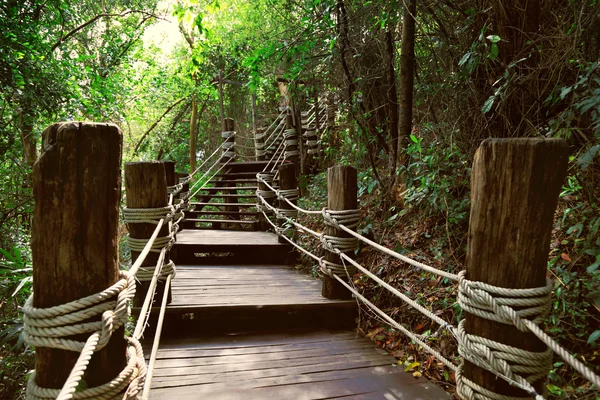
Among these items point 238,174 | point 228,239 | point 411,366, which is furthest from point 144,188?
point 238,174

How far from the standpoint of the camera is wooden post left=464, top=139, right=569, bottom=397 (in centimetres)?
97

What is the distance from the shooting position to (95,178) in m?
0.97

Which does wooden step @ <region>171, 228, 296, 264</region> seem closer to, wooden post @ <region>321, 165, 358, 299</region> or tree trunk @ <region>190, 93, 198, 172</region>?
wooden post @ <region>321, 165, 358, 299</region>

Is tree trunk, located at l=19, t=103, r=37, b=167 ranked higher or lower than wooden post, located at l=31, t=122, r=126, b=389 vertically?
higher

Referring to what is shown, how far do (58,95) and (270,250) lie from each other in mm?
3828

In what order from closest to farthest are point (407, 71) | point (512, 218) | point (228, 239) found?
point (512, 218), point (407, 71), point (228, 239)

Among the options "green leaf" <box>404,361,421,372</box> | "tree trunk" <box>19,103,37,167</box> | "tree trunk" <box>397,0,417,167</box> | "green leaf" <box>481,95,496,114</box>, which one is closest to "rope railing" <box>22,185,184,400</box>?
"green leaf" <box>404,361,421,372</box>

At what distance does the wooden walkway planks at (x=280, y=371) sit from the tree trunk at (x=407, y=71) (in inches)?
85.5

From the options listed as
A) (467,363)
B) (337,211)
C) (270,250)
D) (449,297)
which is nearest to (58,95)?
(270,250)

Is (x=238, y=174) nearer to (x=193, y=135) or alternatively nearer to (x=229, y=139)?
(x=229, y=139)

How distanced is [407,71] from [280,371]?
2.96 m

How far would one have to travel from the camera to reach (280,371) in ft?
6.59

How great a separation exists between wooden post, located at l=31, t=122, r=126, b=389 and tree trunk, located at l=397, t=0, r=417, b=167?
3141 mm

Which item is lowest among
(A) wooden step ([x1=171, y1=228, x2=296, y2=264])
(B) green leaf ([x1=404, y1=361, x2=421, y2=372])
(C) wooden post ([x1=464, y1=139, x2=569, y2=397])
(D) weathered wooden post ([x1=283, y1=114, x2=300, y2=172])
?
(B) green leaf ([x1=404, y1=361, x2=421, y2=372])
